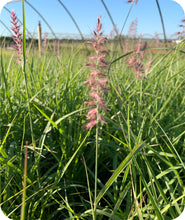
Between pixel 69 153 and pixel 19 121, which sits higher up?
pixel 19 121

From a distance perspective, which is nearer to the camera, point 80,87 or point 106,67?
point 106,67

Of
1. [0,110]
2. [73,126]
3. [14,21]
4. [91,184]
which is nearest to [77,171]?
[91,184]

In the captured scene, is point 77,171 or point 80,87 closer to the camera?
point 77,171

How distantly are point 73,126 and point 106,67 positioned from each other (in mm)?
699

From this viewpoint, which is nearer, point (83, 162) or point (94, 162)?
point (83, 162)

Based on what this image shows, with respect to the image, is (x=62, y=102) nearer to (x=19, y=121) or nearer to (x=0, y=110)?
(x=19, y=121)

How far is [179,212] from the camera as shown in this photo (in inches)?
32.1

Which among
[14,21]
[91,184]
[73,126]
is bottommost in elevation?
[91,184]

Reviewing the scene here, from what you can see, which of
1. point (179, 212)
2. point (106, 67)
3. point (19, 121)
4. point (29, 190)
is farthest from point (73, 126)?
point (179, 212)

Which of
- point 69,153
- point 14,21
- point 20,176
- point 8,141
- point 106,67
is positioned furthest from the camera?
point 8,141

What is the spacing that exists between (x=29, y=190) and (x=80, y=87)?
1.16m

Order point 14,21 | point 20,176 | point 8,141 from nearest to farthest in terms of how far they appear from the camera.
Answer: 1. point 14,21
2. point 20,176
3. point 8,141

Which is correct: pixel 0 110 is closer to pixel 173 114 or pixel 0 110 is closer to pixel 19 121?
pixel 19 121

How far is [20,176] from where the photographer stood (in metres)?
1.05
